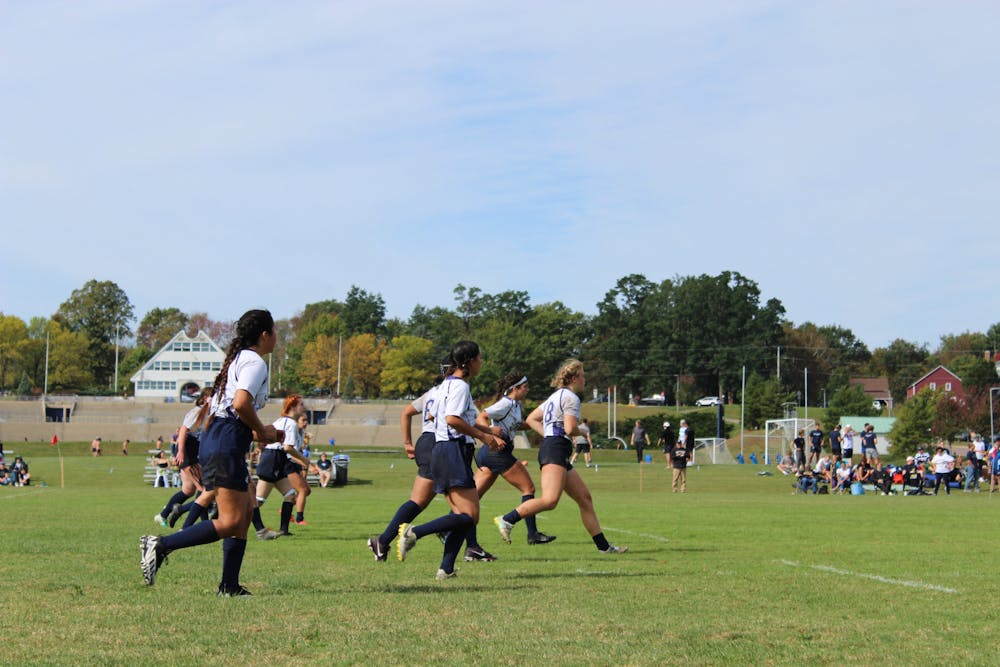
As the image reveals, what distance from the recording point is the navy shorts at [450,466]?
9359mm

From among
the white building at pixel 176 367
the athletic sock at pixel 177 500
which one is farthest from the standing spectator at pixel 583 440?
the white building at pixel 176 367

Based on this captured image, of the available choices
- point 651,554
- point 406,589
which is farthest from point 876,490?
point 406,589

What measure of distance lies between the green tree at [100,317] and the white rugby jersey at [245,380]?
15508 cm

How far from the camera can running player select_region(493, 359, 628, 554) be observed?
11773mm

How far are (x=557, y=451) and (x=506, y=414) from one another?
1.32 m

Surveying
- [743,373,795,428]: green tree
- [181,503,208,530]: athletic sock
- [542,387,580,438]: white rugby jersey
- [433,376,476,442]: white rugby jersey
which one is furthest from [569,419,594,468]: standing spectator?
Answer: [743,373,795,428]: green tree

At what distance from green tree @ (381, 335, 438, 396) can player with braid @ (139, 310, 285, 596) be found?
413 ft

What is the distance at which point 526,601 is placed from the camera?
7863mm

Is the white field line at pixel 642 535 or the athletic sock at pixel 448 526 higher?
the athletic sock at pixel 448 526

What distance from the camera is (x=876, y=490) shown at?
112 feet

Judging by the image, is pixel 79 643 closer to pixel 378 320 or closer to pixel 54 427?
pixel 54 427

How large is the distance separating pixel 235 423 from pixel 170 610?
1.28m

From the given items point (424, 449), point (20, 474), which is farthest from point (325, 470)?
point (424, 449)

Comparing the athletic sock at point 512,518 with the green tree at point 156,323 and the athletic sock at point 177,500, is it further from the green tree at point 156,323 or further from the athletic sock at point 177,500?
the green tree at point 156,323
